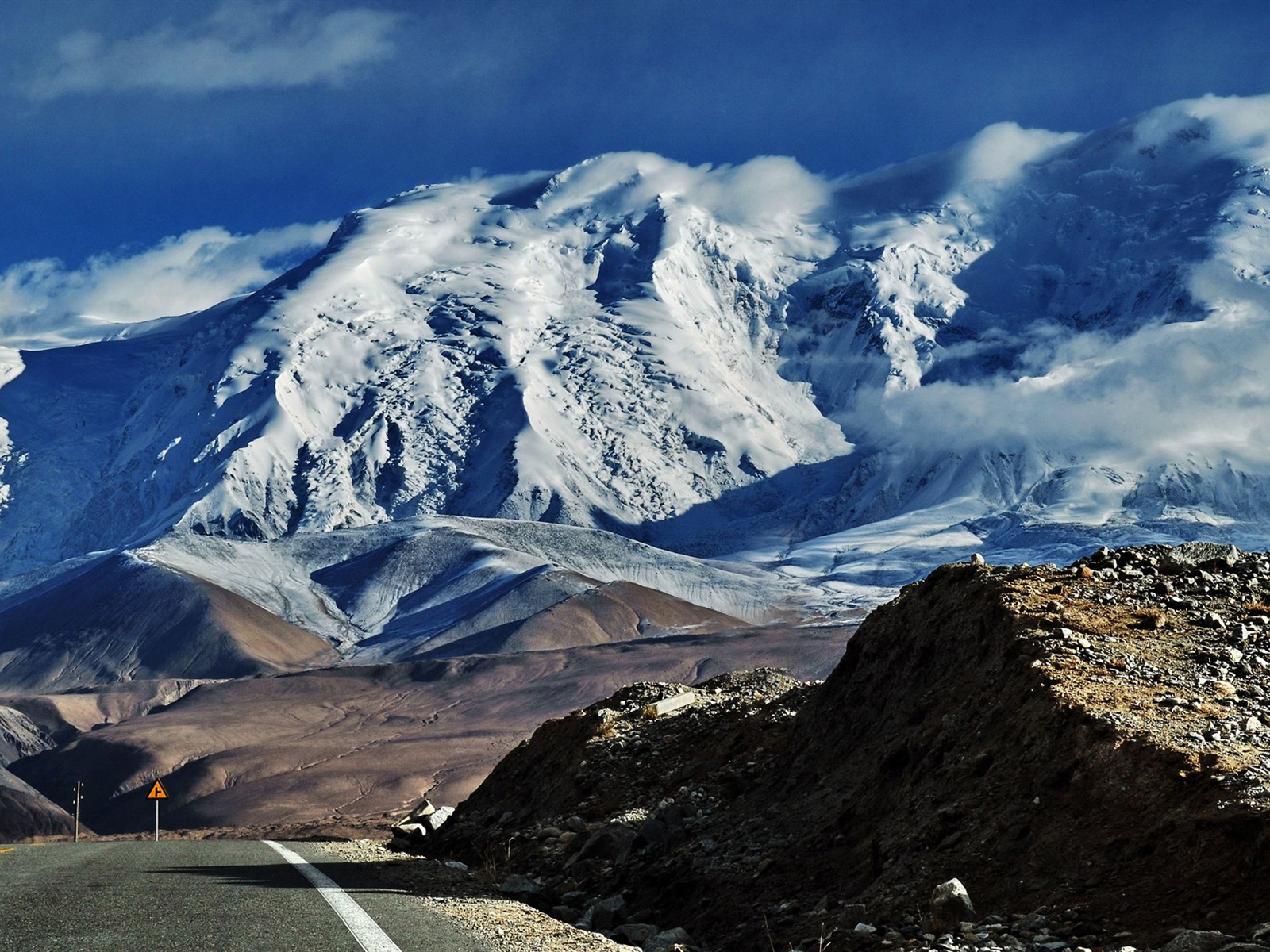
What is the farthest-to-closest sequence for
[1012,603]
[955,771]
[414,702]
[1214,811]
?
[414,702]
[1012,603]
[955,771]
[1214,811]

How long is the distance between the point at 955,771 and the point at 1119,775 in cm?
201

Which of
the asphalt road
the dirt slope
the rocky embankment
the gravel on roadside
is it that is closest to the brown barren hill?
the dirt slope

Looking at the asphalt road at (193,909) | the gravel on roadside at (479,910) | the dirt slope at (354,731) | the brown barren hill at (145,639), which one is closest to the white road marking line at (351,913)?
the asphalt road at (193,909)

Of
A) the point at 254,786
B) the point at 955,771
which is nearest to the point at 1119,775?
the point at 955,771

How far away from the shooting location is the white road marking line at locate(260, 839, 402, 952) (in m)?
9.65

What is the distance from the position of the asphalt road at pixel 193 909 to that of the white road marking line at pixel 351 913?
4 cm

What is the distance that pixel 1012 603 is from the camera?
1456 cm

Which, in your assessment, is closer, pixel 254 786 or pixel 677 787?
pixel 677 787

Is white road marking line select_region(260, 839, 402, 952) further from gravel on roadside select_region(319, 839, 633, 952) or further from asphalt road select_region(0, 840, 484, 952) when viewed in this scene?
gravel on roadside select_region(319, 839, 633, 952)

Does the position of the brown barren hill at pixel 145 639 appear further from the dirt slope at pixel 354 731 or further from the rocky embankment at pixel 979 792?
the rocky embankment at pixel 979 792

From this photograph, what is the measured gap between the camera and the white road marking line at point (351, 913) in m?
9.65

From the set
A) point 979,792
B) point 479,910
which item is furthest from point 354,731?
point 979,792

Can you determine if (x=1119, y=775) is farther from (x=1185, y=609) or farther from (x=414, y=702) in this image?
(x=414, y=702)

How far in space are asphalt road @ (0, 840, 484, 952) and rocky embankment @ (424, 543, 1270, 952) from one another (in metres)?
2.49
